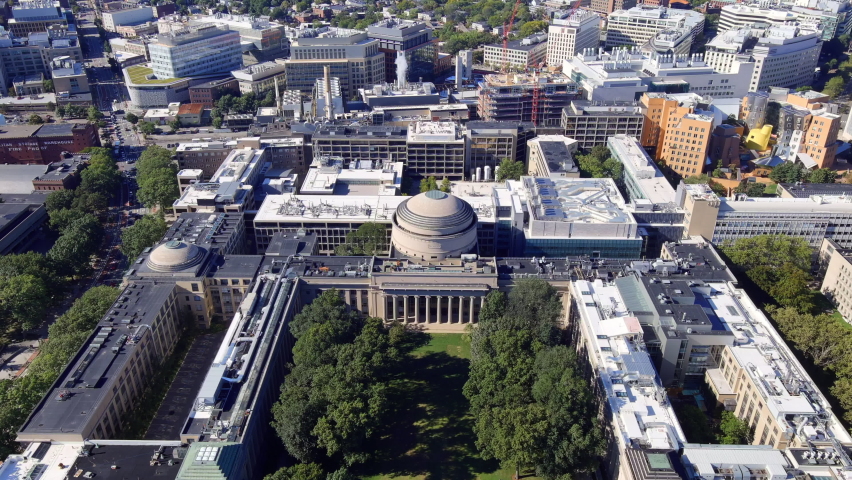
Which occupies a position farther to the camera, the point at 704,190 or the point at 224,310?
the point at 704,190

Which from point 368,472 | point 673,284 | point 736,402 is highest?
point 673,284

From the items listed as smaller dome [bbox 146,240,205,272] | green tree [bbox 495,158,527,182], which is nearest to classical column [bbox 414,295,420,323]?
smaller dome [bbox 146,240,205,272]

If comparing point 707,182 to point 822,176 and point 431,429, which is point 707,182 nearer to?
point 822,176

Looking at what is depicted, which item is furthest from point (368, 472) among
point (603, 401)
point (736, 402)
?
point (736, 402)

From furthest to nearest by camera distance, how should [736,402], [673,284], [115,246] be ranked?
[115,246] < [673,284] < [736,402]

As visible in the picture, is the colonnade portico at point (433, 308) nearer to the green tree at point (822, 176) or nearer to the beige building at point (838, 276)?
the beige building at point (838, 276)

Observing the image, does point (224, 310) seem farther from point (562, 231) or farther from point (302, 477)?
point (562, 231)

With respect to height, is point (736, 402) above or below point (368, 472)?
above
